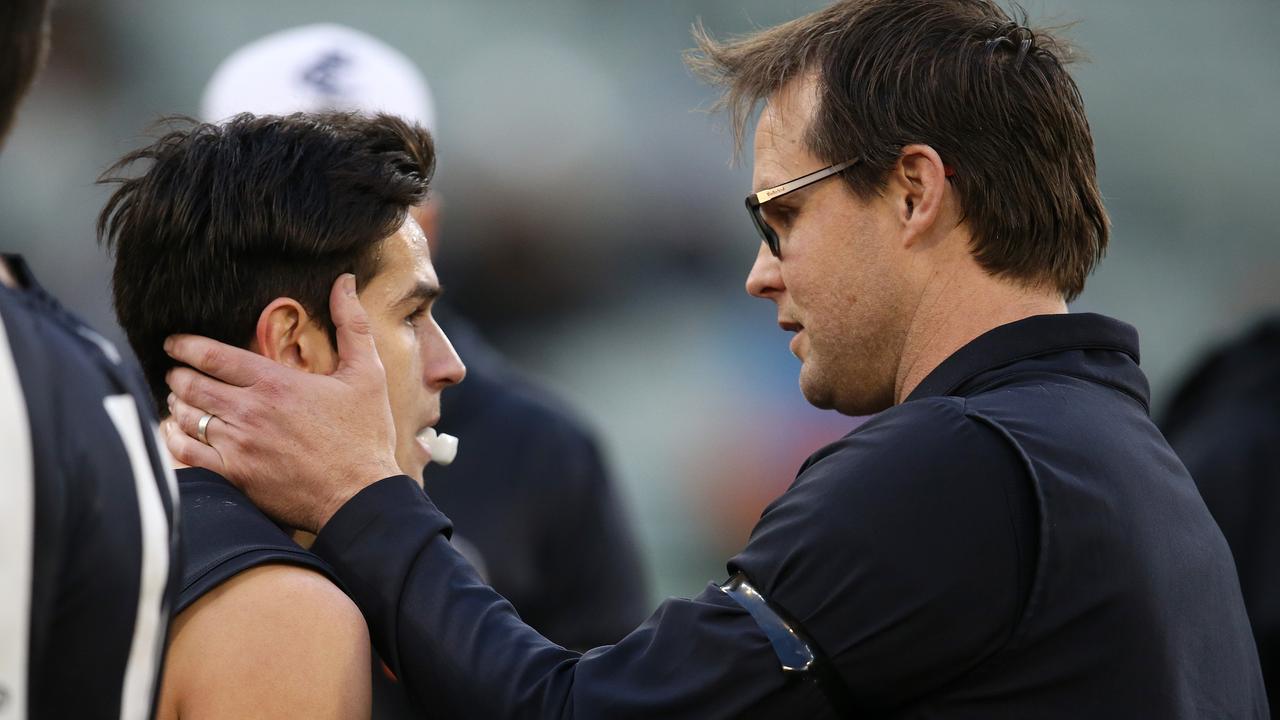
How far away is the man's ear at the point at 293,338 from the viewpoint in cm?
226

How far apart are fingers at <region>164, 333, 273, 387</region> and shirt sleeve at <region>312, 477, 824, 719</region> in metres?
0.25

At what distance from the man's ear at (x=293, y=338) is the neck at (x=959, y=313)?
959mm

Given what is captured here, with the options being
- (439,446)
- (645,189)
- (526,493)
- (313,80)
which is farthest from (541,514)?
(645,189)

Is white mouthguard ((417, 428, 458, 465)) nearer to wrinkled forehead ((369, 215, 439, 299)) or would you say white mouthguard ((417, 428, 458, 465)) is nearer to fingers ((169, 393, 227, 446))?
wrinkled forehead ((369, 215, 439, 299))

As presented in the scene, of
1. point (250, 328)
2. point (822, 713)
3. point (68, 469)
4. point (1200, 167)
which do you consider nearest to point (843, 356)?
point (822, 713)

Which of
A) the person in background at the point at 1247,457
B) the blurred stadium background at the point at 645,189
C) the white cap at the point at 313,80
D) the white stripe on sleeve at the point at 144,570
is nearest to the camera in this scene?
the white stripe on sleeve at the point at 144,570

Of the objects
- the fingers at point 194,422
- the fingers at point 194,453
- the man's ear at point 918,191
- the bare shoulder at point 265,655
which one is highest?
the man's ear at point 918,191

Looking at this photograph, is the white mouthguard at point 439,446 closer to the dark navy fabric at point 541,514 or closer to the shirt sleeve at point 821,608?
the shirt sleeve at point 821,608

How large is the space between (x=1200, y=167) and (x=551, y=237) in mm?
4183

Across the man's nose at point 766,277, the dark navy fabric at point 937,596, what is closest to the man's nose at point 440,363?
the dark navy fabric at point 937,596

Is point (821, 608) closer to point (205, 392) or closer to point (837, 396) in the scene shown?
point (837, 396)

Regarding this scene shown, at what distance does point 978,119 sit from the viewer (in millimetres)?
2375

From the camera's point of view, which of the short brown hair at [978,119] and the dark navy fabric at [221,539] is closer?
the dark navy fabric at [221,539]

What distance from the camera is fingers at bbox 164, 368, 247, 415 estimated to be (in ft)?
7.15
